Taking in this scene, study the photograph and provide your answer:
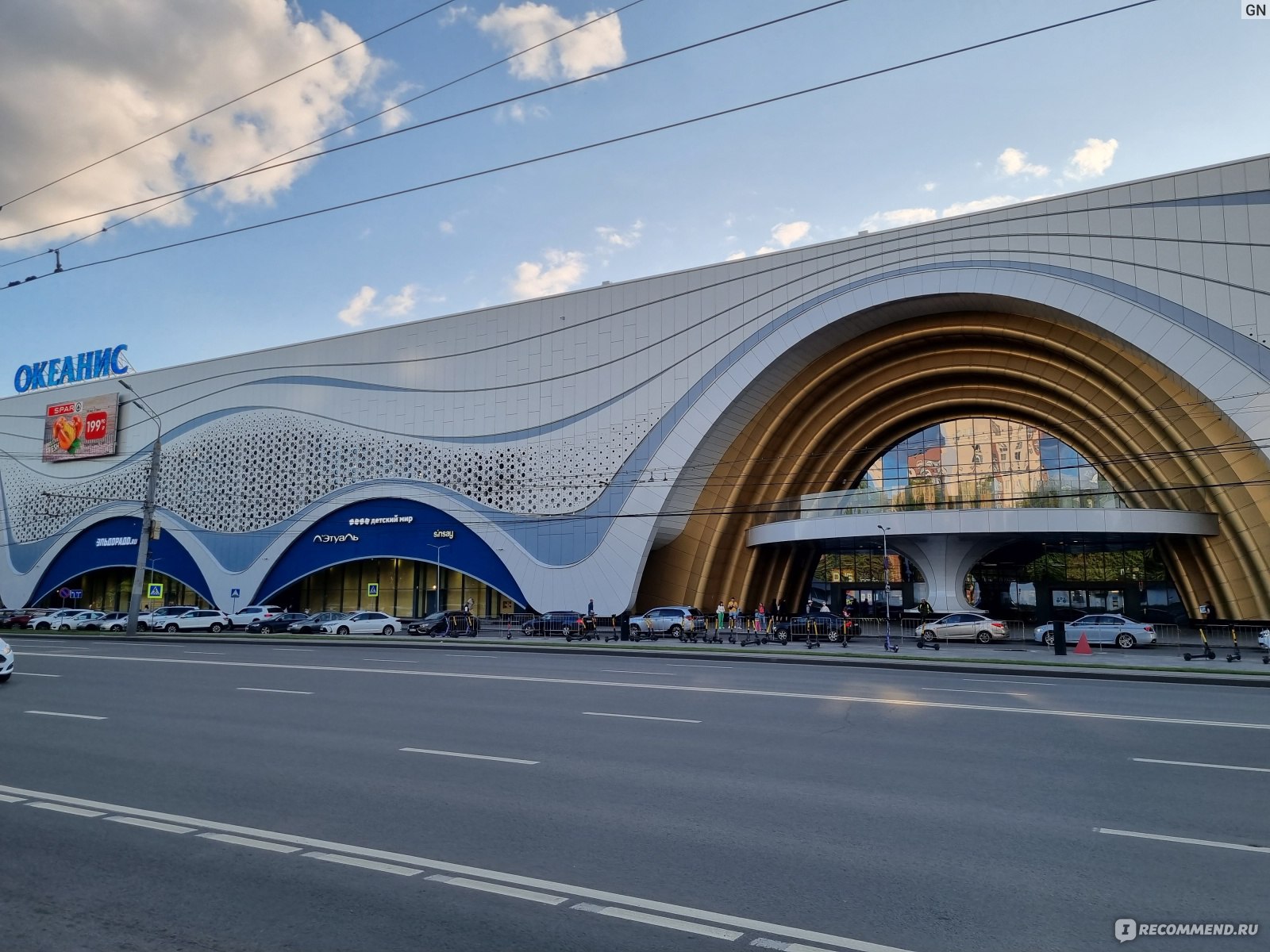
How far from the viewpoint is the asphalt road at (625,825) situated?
518cm

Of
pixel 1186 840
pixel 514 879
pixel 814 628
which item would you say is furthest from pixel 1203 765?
pixel 814 628

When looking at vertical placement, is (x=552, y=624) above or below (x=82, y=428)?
below

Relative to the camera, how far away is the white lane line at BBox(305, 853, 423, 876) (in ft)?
19.9

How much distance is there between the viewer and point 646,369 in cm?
4866

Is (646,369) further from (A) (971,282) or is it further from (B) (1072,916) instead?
(B) (1072,916)

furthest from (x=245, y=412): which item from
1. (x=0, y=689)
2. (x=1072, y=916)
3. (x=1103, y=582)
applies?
(x=1072, y=916)

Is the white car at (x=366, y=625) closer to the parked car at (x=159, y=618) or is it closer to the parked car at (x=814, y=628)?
the parked car at (x=159, y=618)

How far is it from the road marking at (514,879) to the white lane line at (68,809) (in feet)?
0.28

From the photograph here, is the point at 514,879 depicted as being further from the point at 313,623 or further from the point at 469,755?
the point at 313,623

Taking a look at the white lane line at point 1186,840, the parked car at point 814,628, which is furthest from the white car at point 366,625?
the white lane line at point 1186,840

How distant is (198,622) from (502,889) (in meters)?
53.8

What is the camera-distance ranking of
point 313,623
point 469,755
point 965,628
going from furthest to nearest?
1. point 313,623
2. point 965,628
3. point 469,755

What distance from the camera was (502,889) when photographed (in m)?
5.68

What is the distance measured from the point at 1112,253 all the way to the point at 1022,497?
12081mm
